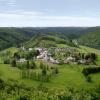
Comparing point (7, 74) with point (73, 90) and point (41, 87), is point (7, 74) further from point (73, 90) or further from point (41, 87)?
point (73, 90)

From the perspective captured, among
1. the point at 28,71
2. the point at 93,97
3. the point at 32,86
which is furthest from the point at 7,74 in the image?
the point at 93,97

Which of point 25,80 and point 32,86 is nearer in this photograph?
point 32,86

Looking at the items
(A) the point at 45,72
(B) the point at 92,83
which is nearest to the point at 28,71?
(A) the point at 45,72

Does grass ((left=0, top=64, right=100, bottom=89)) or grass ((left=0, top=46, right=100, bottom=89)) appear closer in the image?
grass ((left=0, top=46, right=100, bottom=89))

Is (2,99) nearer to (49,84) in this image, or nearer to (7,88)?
(7,88)

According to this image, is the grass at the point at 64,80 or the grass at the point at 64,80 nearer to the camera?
the grass at the point at 64,80

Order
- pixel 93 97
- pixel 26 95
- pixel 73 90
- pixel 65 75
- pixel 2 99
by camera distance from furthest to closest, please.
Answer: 1. pixel 65 75
2. pixel 73 90
3. pixel 93 97
4. pixel 26 95
5. pixel 2 99

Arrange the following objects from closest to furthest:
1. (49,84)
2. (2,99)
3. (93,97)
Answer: (2,99) → (93,97) → (49,84)

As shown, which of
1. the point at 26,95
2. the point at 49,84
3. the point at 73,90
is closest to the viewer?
the point at 26,95

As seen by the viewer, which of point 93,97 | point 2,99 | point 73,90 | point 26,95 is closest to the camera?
point 2,99
